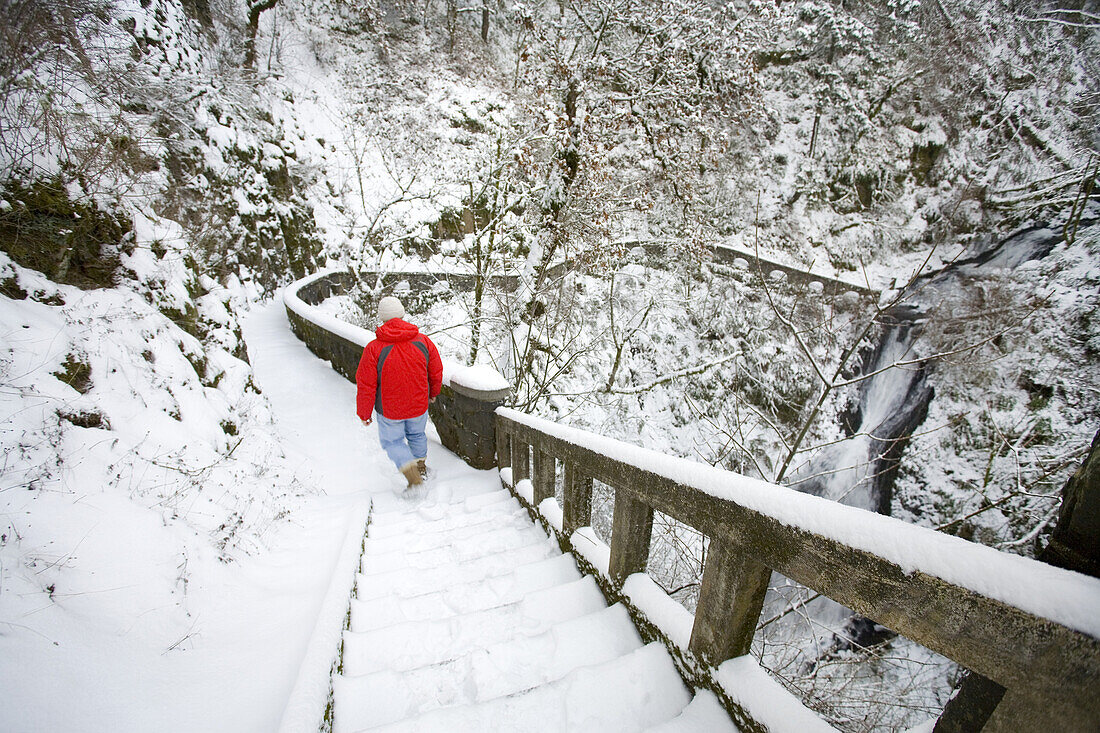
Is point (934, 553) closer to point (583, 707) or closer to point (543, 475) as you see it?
point (583, 707)

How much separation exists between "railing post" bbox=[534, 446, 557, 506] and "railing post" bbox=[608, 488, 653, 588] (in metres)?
1.09

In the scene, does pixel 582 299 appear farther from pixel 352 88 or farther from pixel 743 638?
pixel 352 88

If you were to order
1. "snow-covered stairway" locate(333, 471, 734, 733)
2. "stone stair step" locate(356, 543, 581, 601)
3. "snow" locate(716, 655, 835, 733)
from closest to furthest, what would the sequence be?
1. "snow" locate(716, 655, 835, 733)
2. "snow-covered stairway" locate(333, 471, 734, 733)
3. "stone stair step" locate(356, 543, 581, 601)

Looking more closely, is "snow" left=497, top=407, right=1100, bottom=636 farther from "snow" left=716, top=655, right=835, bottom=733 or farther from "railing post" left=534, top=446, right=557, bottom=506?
"railing post" left=534, top=446, right=557, bottom=506

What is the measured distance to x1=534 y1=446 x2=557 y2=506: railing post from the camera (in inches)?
132

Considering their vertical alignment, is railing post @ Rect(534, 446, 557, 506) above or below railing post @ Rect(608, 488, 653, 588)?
below

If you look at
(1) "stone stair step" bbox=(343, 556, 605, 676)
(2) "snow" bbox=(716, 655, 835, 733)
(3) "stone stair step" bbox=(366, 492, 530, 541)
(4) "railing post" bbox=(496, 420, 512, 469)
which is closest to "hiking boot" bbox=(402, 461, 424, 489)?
(3) "stone stair step" bbox=(366, 492, 530, 541)

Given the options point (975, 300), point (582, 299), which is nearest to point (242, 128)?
point (582, 299)

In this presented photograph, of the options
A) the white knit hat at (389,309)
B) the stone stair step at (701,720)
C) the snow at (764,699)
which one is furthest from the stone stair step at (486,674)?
the white knit hat at (389,309)

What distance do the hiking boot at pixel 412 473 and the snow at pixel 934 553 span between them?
309 cm

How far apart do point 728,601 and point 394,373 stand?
320cm

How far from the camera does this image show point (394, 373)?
12.6 ft

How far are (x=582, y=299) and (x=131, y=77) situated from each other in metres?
9.39

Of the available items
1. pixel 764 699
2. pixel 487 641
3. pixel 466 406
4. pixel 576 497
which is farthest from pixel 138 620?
pixel 764 699
